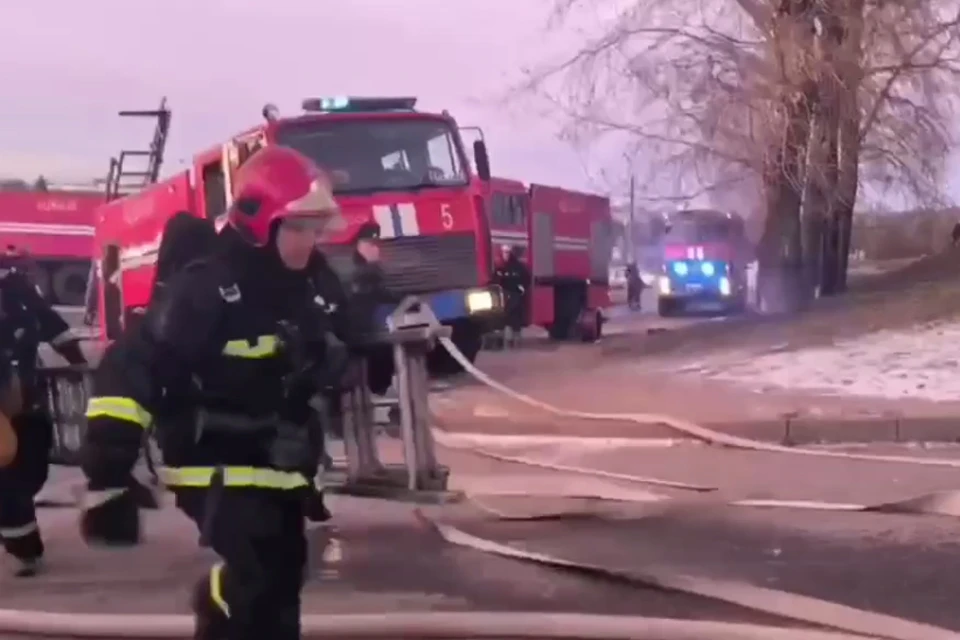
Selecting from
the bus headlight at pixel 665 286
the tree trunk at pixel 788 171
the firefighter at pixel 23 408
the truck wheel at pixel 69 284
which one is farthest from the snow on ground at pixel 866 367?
the truck wheel at pixel 69 284

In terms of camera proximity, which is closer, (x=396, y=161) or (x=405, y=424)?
(x=405, y=424)

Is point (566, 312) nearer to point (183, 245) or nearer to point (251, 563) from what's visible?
point (183, 245)

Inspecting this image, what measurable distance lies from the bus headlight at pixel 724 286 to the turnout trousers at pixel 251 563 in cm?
3382

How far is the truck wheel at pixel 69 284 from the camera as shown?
116 ft

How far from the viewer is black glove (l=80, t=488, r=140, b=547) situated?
11.6 feet

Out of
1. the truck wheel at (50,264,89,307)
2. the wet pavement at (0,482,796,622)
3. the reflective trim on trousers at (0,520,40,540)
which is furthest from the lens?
the truck wheel at (50,264,89,307)

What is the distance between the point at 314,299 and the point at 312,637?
1.58 metres

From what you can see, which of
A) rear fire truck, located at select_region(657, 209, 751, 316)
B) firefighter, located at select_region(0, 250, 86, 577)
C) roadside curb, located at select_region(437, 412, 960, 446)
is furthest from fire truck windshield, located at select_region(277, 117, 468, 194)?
rear fire truck, located at select_region(657, 209, 751, 316)

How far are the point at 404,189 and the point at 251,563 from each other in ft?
34.5

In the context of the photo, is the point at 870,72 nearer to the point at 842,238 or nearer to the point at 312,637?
the point at 842,238

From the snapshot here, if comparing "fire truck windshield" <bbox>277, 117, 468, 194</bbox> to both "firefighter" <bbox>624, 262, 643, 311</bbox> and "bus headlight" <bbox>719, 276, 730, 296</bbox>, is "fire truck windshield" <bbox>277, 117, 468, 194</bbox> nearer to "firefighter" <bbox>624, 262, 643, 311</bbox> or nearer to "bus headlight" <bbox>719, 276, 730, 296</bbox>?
"bus headlight" <bbox>719, 276, 730, 296</bbox>

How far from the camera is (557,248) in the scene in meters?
24.3

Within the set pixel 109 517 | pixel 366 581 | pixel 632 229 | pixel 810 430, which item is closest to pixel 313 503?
pixel 109 517

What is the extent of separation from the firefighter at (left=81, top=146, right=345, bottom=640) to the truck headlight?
1037 centimetres
